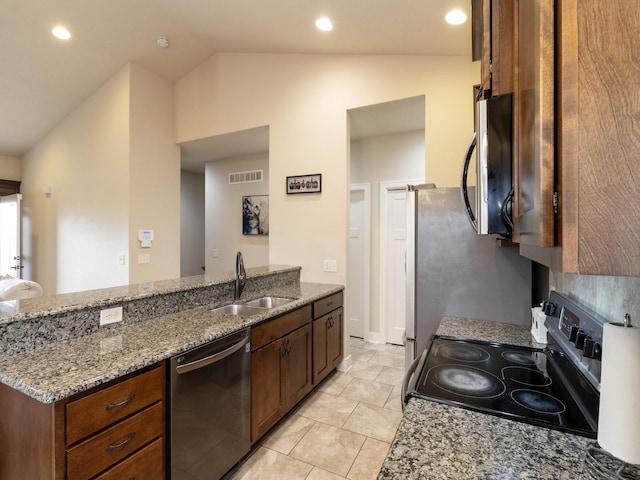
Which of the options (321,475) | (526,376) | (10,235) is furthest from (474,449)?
(10,235)

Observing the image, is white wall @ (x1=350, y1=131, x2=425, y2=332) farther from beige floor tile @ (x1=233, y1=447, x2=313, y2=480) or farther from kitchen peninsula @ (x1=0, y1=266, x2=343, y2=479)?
kitchen peninsula @ (x1=0, y1=266, x2=343, y2=479)

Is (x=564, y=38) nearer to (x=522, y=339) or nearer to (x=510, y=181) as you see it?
(x=510, y=181)

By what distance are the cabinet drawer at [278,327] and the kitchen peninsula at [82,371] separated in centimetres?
12

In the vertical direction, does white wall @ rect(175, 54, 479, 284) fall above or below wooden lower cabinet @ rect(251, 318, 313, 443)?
above

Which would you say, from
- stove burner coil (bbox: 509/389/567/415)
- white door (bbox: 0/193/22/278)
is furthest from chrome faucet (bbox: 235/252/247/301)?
white door (bbox: 0/193/22/278)

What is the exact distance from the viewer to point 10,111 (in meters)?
4.25

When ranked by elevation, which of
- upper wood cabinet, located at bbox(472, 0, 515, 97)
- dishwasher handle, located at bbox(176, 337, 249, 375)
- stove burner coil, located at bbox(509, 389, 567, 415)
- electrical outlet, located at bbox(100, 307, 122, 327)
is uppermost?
upper wood cabinet, located at bbox(472, 0, 515, 97)

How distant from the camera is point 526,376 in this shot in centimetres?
119

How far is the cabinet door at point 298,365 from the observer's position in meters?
2.37

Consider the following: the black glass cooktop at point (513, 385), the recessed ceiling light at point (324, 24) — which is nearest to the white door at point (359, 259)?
the recessed ceiling light at point (324, 24)

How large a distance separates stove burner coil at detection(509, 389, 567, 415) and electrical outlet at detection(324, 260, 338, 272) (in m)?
2.30

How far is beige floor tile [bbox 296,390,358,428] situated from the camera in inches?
97.2

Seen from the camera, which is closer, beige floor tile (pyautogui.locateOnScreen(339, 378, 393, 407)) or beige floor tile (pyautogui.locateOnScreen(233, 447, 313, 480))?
beige floor tile (pyautogui.locateOnScreen(233, 447, 313, 480))

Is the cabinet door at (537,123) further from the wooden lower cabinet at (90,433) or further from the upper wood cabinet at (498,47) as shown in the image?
the wooden lower cabinet at (90,433)
